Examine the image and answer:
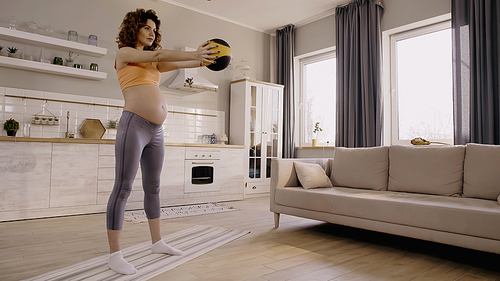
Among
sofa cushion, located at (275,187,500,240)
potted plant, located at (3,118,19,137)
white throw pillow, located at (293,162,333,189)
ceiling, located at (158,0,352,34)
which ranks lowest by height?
sofa cushion, located at (275,187,500,240)

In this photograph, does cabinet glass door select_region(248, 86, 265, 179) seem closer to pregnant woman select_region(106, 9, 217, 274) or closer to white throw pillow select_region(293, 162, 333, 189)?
white throw pillow select_region(293, 162, 333, 189)

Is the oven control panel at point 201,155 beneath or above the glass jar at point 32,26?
beneath

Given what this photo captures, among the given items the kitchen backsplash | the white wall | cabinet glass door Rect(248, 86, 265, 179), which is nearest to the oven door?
the kitchen backsplash

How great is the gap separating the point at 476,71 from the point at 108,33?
435 cm

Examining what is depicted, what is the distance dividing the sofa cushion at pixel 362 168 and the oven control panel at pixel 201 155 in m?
1.80

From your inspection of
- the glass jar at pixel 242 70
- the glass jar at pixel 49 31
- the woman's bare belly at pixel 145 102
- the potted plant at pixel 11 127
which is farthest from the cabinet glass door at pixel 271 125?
the woman's bare belly at pixel 145 102

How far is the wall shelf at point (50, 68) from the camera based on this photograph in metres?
3.67

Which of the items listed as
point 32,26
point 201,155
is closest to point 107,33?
point 32,26

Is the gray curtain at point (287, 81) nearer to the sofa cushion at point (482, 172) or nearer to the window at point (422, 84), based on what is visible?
the window at point (422, 84)

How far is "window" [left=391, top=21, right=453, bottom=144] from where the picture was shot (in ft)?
13.8

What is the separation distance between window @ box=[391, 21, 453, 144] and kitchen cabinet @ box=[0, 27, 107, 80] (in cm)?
383

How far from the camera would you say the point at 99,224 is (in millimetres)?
3146

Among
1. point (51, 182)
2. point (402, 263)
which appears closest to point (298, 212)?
point (402, 263)

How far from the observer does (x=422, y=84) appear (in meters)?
4.44
